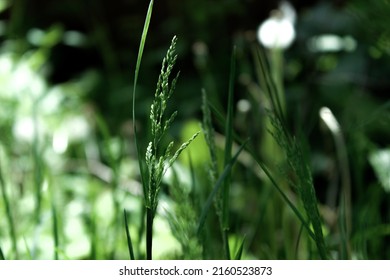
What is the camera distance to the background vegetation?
83 centimetres

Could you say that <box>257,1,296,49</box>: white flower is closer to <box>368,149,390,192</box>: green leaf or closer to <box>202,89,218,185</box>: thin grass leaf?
<box>368,149,390,192</box>: green leaf

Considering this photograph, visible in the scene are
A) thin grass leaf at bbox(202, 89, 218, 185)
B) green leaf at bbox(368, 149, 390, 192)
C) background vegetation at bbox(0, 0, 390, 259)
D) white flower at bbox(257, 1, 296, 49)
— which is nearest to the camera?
thin grass leaf at bbox(202, 89, 218, 185)

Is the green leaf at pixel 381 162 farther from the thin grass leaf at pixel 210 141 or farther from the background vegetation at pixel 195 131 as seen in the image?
the thin grass leaf at pixel 210 141

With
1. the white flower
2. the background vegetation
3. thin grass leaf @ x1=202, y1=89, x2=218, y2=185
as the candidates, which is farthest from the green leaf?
thin grass leaf @ x1=202, y1=89, x2=218, y2=185

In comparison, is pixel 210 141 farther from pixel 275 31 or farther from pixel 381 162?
pixel 275 31

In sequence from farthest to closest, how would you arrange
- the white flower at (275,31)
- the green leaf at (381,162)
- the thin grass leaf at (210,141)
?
the white flower at (275,31)
the green leaf at (381,162)
the thin grass leaf at (210,141)

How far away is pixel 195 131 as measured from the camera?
4.22 ft

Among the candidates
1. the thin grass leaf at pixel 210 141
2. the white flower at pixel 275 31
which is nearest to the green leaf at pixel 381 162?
the white flower at pixel 275 31

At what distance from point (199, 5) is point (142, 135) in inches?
18.2

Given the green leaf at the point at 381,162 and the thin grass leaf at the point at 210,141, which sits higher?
the green leaf at the point at 381,162

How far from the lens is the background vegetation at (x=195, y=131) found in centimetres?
83

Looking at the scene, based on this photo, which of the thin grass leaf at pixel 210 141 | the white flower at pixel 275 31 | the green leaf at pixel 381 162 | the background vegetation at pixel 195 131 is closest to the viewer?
the thin grass leaf at pixel 210 141
